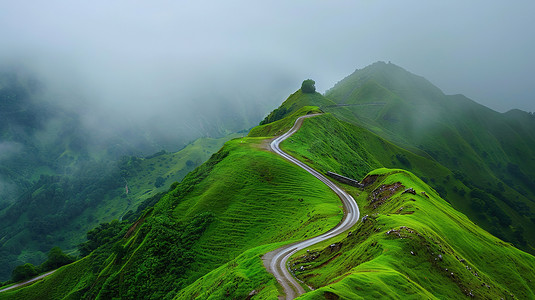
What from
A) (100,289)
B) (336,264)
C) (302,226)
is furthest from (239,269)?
(100,289)

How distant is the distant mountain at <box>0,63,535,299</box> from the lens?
32969 millimetres

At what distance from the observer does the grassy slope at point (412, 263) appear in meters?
26.3

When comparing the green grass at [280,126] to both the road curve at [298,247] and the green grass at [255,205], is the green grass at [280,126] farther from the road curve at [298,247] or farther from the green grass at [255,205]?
the road curve at [298,247]

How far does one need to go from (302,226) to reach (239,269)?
18.9 m

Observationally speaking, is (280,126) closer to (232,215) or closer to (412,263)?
(232,215)

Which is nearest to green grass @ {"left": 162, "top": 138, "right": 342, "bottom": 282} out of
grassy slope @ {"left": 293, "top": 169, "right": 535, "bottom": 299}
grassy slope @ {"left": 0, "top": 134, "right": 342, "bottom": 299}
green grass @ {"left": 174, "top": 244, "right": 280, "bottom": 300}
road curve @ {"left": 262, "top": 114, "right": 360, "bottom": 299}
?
grassy slope @ {"left": 0, "top": 134, "right": 342, "bottom": 299}

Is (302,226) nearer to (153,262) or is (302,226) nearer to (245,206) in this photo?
(245,206)

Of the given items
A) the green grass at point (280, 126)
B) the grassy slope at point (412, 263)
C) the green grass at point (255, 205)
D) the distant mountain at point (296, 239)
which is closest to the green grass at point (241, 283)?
the distant mountain at point (296, 239)

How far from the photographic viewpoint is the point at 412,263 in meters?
32.3

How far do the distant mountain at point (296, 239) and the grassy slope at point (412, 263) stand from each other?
148 mm

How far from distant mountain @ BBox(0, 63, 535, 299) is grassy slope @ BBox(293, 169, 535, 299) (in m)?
0.15

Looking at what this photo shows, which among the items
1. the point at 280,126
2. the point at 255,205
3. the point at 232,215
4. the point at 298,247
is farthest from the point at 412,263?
the point at 280,126

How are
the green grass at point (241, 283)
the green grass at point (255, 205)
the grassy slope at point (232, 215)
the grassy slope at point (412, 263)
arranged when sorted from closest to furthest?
the grassy slope at point (412, 263) → the green grass at point (241, 283) → the grassy slope at point (232, 215) → the green grass at point (255, 205)

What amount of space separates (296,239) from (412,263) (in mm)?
23045
